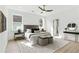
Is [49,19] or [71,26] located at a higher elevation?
[49,19]

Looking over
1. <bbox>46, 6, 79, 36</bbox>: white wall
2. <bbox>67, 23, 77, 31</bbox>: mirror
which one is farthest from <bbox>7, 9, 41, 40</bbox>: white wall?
<bbox>67, 23, 77, 31</bbox>: mirror

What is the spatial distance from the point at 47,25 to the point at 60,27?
2246mm

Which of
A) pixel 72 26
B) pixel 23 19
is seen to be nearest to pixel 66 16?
pixel 72 26

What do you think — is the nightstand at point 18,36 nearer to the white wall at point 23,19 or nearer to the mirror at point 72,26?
the white wall at point 23,19

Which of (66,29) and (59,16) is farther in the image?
(59,16)

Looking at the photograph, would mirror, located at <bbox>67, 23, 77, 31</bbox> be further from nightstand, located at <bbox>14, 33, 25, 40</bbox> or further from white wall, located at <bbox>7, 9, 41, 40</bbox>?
nightstand, located at <bbox>14, 33, 25, 40</bbox>

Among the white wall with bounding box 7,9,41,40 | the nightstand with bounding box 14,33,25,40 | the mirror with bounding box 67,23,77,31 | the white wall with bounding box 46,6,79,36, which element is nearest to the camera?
the white wall with bounding box 46,6,79,36

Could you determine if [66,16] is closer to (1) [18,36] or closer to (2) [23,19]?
(2) [23,19]

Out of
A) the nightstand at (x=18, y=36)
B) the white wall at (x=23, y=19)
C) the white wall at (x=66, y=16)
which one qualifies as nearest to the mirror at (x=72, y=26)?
the white wall at (x=66, y=16)

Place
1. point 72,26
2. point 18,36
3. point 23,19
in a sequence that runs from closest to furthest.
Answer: point 72,26 → point 18,36 → point 23,19

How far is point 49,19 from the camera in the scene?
9.87 metres

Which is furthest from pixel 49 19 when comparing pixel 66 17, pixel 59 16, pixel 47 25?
pixel 66 17
